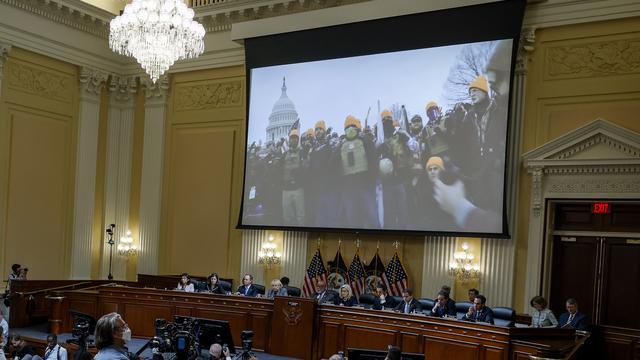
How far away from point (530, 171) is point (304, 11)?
626cm

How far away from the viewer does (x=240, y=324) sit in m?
11.2

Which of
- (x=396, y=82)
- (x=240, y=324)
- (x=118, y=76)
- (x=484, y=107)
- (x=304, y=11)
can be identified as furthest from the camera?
(x=118, y=76)

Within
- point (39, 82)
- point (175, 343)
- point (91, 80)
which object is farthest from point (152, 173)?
point (175, 343)

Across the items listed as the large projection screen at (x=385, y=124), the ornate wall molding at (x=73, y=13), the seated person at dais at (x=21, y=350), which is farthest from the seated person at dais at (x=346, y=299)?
the ornate wall molding at (x=73, y=13)

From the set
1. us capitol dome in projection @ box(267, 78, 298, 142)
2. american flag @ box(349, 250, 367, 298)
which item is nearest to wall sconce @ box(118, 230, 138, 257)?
us capitol dome in projection @ box(267, 78, 298, 142)

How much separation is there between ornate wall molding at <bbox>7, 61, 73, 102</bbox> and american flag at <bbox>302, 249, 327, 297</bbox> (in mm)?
7330

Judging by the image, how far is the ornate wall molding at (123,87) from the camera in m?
17.1

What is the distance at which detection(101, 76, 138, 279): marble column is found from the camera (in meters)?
17.0

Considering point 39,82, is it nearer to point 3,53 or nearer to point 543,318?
point 3,53

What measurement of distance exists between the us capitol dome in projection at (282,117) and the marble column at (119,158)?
452 centimetres

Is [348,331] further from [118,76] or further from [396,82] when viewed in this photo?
[118,76]

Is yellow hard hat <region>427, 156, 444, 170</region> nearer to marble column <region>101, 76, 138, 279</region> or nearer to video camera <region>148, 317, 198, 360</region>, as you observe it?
video camera <region>148, 317, 198, 360</region>

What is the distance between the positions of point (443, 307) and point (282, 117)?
20.6 ft

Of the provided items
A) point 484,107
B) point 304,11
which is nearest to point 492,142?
point 484,107
